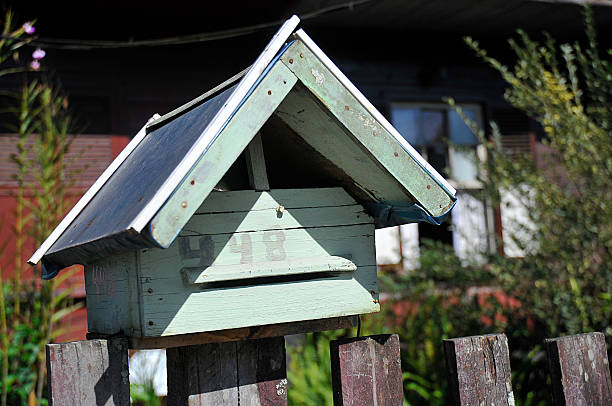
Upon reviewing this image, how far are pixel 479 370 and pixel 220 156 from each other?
67 centimetres

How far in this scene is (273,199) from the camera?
1.37 metres

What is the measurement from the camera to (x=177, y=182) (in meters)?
1.09

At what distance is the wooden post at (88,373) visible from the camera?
3.85 feet

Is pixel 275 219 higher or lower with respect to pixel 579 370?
higher

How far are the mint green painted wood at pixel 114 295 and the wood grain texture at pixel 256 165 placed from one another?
10.9 inches

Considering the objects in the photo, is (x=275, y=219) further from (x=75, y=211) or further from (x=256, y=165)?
(x=75, y=211)

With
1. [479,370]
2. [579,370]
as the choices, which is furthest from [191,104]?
[579,370]

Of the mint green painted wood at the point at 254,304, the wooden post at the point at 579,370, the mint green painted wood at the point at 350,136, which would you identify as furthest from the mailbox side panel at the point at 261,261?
the wooden post at the point at 579,370

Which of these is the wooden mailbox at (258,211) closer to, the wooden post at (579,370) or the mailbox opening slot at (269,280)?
the mailbox opening slot at (269,280)

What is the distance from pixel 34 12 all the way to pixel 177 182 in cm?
435

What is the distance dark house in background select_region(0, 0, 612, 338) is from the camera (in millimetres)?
4891

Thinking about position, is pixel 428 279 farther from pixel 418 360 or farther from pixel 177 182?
pixel 177 182

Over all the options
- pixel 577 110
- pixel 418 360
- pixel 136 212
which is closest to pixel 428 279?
pixel 418 360

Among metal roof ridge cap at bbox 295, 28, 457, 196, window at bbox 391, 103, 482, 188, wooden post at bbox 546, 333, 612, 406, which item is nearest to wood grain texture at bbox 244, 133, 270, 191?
metal roof ridge cap at bbox 295, 28, 457, 196
